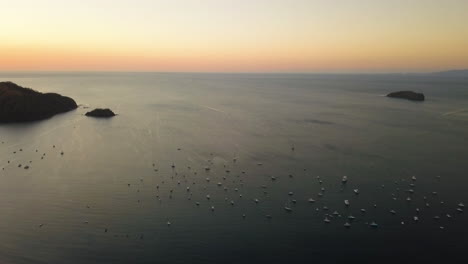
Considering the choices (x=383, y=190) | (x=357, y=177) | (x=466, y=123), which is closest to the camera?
(x=383, y=190)

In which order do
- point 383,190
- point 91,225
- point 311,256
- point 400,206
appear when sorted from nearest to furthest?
point 311,256
point 91,225
point 400,206
point 383,190

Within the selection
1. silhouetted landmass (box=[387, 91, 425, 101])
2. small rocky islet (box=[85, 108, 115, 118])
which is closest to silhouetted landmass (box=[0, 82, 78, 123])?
small rocky islet (box=[85, 108, 115, 118])

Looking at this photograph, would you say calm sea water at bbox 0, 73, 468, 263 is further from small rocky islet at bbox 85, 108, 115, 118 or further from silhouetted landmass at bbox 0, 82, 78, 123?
small rocky islet at bbox 85, 108, 115, 118

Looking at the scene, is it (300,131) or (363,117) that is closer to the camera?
(300,131)

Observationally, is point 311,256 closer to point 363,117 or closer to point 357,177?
point 357,177

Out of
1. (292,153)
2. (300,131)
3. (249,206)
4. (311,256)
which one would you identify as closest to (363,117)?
(300,131)

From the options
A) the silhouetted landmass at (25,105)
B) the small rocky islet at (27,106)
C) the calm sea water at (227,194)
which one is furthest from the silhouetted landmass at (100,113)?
the calm sea water at (227,194)

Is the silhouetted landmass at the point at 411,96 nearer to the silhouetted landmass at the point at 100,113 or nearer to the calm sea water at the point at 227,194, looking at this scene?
the calm sea water at the point at 227,194
